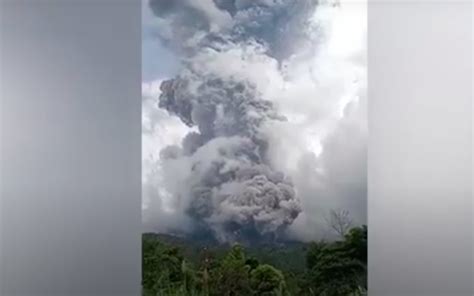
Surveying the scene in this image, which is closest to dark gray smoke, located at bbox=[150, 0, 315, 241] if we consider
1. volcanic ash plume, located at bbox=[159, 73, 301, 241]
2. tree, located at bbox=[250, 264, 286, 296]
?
A: volcanic ash plume, located at bbox=[159, 73, 301, 241]

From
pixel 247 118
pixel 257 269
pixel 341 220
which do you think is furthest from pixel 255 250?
pixel 247 118

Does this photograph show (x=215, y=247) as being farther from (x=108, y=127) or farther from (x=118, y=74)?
(x=118, y=74)

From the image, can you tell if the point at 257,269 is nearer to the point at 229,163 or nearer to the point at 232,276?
the point at 232,276

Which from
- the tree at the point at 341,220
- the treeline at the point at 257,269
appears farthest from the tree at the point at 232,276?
the tree at the point at 341,220

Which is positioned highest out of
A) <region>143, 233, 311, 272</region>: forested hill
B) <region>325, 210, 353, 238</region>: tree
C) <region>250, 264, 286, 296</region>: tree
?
<region>325, 210, 353, 238</region>: tree

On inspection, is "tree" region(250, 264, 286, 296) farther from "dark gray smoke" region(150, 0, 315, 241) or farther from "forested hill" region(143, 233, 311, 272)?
"dark gray smoke" region(150, 0, 315, 241)

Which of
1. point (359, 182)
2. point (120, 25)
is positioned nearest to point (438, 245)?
point (359, 182)

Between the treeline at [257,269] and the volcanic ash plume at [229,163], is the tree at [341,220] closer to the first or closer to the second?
the treeline at [257,269]
